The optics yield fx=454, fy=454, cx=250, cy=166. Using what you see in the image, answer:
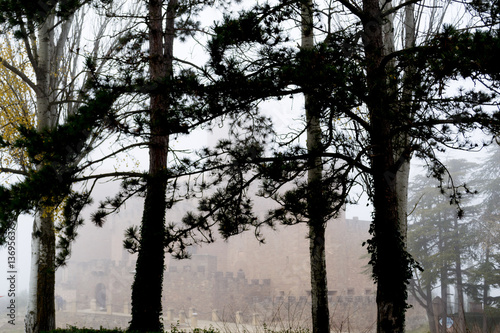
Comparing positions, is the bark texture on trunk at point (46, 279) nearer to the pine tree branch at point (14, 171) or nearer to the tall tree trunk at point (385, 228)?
the pine tree branch at point (14, 171)

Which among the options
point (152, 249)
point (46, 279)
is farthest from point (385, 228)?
point (46, 279)

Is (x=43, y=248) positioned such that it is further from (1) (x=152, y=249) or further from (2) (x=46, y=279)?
(1) (x=152, y=249)

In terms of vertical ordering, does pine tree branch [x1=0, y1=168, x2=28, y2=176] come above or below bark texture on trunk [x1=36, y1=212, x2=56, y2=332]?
above

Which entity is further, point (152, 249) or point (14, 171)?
point (14, 171)

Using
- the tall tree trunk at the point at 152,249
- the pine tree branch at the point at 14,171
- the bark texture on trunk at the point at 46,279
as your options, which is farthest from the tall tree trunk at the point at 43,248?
the tall tree trunk at the point at 152,249

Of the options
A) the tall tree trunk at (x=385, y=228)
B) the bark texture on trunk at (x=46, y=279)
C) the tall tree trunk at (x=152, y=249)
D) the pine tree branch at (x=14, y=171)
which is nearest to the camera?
the tall tree trunk at (x=385, y=228)

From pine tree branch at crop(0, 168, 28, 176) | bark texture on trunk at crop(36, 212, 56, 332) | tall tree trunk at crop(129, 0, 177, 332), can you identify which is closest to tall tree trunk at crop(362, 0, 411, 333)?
tall tree trunk at crop(129, 0, 177, 332)

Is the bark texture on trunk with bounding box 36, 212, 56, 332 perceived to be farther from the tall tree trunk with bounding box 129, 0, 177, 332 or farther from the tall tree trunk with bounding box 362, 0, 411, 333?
the tall tree trunk with bounding box 362, 0, 411, 333

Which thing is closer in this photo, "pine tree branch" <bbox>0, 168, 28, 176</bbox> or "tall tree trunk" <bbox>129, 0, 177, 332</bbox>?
"tall tree trunk" <bbox>129, 0, 177, 332</bbox>

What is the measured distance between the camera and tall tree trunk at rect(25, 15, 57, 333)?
27.3 ft

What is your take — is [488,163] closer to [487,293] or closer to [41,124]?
[487,293]

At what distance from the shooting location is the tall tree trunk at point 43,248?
833cm

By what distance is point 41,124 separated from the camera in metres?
8.92

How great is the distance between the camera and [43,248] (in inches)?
Result: 338
